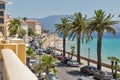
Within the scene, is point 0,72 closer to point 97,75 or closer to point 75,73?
point 97,75

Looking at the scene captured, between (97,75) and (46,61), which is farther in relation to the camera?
(97,75)

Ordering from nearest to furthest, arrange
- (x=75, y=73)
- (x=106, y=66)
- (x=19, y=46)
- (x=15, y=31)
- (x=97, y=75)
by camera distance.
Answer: (x=19, y=46) < (x=97, y=75) < (x=75, y=73) < (x=106, y=66) < (x=15, y=31)

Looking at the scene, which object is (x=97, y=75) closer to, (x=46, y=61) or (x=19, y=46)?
(x=46, y=61)

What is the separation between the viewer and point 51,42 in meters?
143

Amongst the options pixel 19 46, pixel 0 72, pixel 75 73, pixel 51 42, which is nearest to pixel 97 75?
pixel 75 73

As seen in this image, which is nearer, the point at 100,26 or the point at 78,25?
the point at 100,26

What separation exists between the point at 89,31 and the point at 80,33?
32.7ft

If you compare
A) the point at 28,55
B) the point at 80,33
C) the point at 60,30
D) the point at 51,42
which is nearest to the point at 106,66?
the point at 80,33

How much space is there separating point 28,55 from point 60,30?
2432 cm

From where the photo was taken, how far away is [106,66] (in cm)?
5469

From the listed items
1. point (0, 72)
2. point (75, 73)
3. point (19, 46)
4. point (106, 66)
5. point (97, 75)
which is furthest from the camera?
point (106, 66)

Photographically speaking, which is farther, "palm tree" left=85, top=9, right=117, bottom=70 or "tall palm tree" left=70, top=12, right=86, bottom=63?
"tall palm tree" left=70, top=12, right=86, bottom=63

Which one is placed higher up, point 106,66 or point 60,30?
point 60,30

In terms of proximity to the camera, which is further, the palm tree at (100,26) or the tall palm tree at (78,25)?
the tall palm tree at (78,25)
